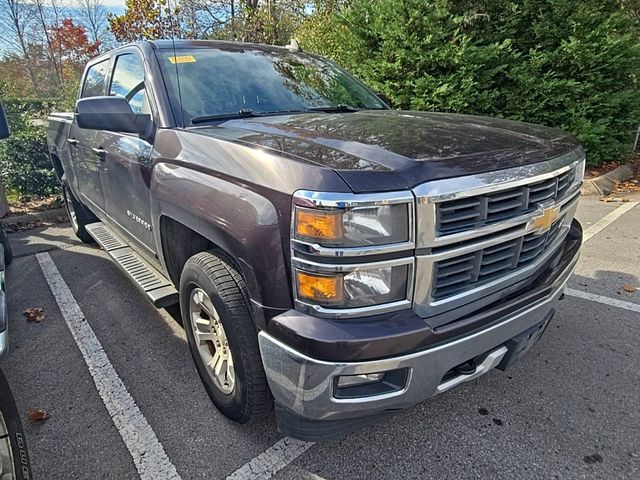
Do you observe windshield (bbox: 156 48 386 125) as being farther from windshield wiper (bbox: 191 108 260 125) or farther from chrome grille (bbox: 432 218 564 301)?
chrome grille (bbox: 432 218 564 301)

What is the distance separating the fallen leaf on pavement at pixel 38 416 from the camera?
229 cm

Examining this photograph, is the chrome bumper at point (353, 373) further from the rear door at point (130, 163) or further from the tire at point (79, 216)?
the tire at point (79, 216)

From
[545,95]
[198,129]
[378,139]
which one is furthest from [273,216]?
[545,95]

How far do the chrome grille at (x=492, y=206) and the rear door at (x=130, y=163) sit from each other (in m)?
1.79

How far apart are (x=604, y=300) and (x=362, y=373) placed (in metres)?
2.91

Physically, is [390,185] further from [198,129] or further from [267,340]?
[198,129]

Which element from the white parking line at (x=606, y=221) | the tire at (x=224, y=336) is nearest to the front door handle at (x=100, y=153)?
the tire at (x=224, y=336)

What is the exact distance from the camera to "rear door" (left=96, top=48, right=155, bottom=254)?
2.62 m

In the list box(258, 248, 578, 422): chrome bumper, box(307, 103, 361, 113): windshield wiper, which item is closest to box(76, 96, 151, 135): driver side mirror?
box(307, 103, 361, 113): windshield wiper

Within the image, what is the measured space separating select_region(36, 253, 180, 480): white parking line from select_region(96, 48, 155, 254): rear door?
0.80 m

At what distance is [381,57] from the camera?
7.76 metres

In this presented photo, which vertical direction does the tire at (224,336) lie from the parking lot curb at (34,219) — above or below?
above

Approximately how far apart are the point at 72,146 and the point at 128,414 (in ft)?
9.70

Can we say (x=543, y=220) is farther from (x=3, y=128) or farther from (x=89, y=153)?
(x=89, y=153)
